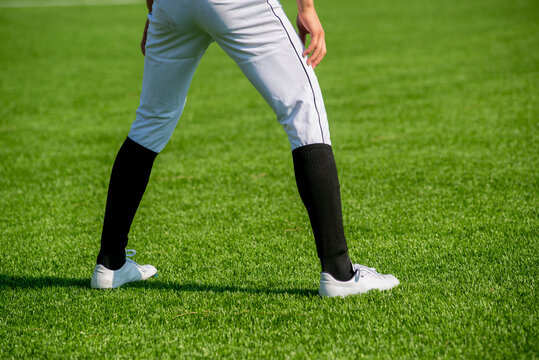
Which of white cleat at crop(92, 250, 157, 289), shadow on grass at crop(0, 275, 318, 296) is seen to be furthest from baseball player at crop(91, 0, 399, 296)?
white cleat at crop(92, 250, 157, 289)

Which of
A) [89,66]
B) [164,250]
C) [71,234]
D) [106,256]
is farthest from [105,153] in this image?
[89,66]

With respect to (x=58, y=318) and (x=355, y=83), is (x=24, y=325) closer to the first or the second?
(x=58, y=318)

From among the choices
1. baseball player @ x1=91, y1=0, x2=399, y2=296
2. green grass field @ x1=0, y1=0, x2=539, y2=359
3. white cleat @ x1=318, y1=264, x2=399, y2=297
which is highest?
baseball player @ x1=91, y1=0, x2=399, y2=296

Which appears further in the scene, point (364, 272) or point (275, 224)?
point (275, 224)

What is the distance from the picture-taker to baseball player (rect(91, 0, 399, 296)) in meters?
2.29

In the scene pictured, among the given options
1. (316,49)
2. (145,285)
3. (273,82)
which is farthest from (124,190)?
(316,49)

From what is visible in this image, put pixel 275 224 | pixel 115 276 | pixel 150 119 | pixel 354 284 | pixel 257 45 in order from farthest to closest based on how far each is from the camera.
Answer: pixel 275 224
pixel 115 276
pixel 150 119
pixel 354 284
pixel 257 45

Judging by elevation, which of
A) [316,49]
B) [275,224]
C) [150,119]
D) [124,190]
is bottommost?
[275,224]

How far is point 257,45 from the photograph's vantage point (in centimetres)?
230

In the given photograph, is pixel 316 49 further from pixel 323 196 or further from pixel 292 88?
pixel 323 196

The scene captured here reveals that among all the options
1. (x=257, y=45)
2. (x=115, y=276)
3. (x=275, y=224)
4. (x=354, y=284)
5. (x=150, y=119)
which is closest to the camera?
(x=257, y=45)

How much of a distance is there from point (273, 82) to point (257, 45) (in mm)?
149

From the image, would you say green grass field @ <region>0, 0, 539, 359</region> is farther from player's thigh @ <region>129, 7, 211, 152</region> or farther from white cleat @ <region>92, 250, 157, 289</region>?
player's thigh @ <region>129, 7, 211, 152</region>

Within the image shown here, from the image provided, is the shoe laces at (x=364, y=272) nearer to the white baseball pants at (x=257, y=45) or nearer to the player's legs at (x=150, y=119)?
the white baseball pants at (x=257, y=45)
